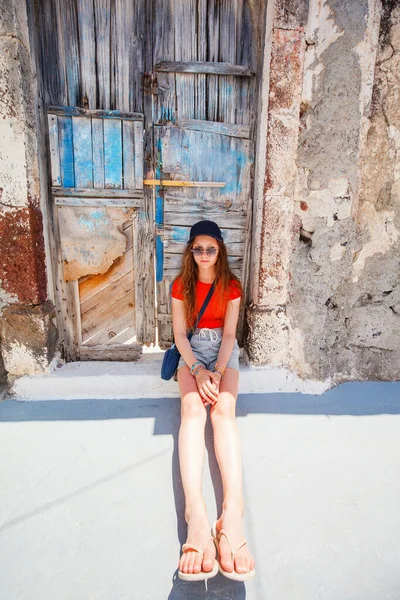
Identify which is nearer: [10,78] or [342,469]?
[342,469]

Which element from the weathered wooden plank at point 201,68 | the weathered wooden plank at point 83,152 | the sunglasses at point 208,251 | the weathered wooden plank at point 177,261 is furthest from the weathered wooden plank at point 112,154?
the sunglasses at point 208,251

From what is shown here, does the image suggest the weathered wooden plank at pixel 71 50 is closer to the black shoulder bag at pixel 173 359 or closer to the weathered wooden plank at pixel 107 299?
the weathered wooden plank at pixel 107 299

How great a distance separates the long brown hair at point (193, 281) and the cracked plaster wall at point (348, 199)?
543 mm

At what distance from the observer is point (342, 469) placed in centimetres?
191

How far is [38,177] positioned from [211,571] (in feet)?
7.91

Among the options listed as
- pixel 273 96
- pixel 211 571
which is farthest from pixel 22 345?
pixel 273 96

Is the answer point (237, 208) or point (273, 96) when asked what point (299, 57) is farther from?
point (237, 208)

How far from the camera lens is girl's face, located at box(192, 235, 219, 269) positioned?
7.23ft

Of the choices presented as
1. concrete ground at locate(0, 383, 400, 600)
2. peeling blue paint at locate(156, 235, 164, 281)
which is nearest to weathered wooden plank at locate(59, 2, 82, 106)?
peeling blue paint at locate(156, 235, 164, 281)

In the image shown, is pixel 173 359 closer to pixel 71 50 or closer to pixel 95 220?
pixel 95 220

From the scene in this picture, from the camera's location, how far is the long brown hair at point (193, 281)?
2.33 metres

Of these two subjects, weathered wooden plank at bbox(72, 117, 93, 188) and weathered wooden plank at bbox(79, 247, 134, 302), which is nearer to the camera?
weathered wooden plank at bbox(72, 117, 93, 188)

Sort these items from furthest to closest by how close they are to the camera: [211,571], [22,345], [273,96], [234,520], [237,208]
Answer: [237,208]
[22,345]
[273,96]
[234,520]
[211,571]

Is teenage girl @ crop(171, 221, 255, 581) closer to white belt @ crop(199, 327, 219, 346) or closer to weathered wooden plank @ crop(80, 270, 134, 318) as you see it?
white belt @ crop(199, 327, 219, 346)
